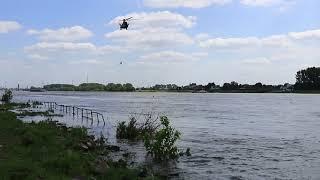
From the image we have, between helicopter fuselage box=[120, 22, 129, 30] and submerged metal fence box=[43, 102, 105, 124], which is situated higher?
helicopter fuselage box=[120, 22, 129, 30]

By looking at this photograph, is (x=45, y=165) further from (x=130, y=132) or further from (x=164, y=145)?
(x=130, y=132)

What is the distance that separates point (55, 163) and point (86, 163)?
1976 mm

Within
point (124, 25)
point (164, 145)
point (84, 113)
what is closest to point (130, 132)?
point (164, 145)

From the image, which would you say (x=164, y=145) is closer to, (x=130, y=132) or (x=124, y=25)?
(x=124, y=25)

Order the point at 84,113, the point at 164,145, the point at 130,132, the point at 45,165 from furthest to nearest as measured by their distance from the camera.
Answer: the point at 84,113
the point at 130,132
the point at 164,145
the point at 45,165

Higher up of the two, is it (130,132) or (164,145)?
(164,145)

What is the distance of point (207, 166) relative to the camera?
99.0 feet

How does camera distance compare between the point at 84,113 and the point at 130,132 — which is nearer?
the point at 130,132

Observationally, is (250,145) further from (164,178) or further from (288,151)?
(164,178)

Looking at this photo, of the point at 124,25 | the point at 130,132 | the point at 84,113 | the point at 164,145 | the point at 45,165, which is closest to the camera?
the point at 45,165

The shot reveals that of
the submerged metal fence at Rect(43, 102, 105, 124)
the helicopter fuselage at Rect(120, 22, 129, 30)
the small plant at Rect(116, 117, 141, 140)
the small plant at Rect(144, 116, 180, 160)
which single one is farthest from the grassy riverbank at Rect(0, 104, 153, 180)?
the submerged metal fence at Rect(43, 102, 105, 124)

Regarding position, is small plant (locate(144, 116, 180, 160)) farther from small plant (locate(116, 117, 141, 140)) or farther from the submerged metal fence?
the submerged metal fence

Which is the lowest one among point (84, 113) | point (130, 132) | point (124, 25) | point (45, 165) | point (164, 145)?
point (84, 113)

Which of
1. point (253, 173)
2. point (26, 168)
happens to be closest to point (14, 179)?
point (26, 168)
